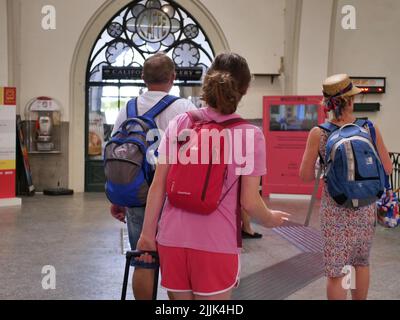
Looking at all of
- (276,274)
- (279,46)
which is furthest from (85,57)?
(276,274)

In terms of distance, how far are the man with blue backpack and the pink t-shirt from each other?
0.55 m

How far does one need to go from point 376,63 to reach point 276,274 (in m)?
7.36

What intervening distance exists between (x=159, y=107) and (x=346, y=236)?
1.05m

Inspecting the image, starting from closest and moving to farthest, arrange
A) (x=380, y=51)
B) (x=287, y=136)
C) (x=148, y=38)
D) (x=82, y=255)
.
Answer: (x=82, y=255), (x=287, y=136), (x=380, y=51), (x=148, y=38)

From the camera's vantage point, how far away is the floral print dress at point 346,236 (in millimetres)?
2486

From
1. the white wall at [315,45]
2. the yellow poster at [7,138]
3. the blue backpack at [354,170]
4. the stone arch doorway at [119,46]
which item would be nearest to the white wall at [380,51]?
the white wall at [315,45]

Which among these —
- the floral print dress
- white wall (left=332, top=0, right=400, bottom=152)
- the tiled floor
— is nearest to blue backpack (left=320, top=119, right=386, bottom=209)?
the floral print dress

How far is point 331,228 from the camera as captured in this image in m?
2.53

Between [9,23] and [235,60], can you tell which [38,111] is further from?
[235,60]

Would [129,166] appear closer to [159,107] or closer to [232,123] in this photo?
[159,107]

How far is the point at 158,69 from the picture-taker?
2.55 meters

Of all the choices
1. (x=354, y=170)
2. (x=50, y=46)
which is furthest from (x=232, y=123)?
(x=50, y=46)

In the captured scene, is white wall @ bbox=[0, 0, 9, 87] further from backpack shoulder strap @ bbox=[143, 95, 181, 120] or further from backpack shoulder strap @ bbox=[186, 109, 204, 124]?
backpack shoulder strap @ bbox=[186, 109, 204, 124]

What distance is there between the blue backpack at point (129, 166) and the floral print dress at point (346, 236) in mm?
883
